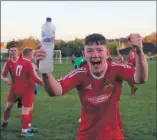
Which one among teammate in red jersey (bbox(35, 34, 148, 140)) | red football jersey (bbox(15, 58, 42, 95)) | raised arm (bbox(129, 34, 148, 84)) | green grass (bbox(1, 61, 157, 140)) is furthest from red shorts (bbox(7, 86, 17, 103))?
raised arm (bbox(129, 34, 148, 84))

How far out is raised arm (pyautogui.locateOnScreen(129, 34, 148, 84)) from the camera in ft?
11.4

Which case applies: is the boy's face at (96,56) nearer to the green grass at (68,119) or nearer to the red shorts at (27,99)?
the green grass at (68,119)

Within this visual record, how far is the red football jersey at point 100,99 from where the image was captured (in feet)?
13.4

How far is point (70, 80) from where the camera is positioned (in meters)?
4.08

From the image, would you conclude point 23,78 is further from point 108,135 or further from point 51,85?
point 51,85

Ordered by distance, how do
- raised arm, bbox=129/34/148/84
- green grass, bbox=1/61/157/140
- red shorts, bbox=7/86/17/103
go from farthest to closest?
red shorts, bbox=7/86/17/103 < green grass, bbox=1/61/157/140 < raised arm, bbox=129/34/148/84

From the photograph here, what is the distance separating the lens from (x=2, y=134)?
8.77 metres

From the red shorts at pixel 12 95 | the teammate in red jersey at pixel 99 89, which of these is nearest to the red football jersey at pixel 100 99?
the teammate in red jersey at pixel 99 89

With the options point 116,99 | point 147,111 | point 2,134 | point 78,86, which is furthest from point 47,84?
point 147,111

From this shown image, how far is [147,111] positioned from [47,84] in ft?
28.6

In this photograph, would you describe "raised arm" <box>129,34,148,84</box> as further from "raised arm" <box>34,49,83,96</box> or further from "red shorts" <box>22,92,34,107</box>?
"red shorts" <box>22,92,34,107</box>

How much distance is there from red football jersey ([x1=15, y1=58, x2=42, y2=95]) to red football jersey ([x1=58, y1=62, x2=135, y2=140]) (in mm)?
4608

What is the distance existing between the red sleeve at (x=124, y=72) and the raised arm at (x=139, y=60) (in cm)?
11

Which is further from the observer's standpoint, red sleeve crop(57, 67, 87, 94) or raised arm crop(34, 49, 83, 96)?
red sleeve crop(57, 67, 87, 94)
